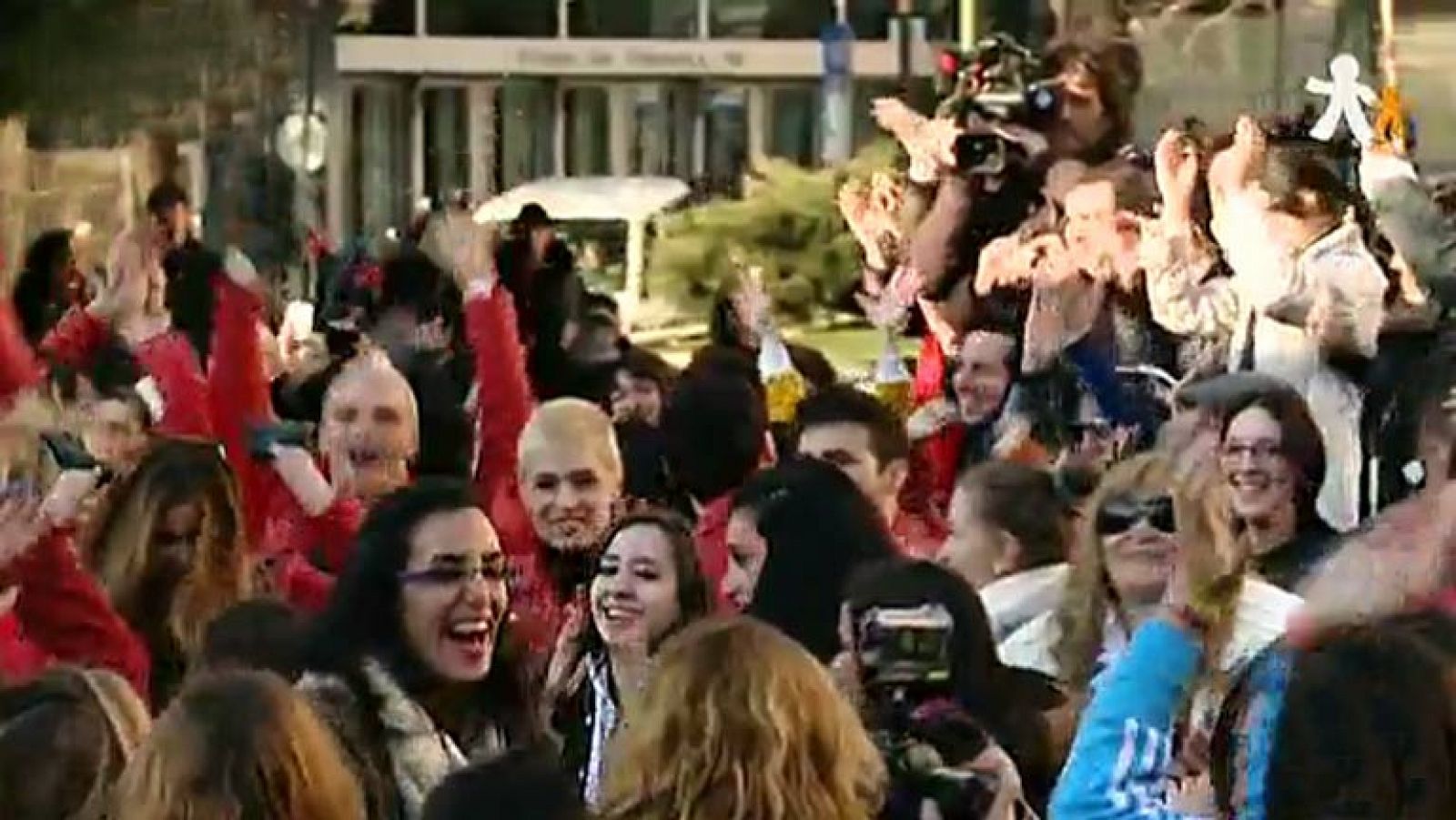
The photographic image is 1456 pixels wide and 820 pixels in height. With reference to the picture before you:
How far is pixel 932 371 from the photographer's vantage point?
10781 millimetres

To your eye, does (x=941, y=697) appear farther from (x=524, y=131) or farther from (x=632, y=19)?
(x=632, y=19)

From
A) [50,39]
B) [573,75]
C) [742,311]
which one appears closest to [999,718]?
[742,311]

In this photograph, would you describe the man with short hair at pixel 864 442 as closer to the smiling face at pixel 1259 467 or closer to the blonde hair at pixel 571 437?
the blonde hair at pixel 571 437

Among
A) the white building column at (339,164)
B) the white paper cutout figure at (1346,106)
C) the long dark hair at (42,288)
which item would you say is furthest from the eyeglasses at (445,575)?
the white building column at (339,164)

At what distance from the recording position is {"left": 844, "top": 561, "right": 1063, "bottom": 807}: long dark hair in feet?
16.4

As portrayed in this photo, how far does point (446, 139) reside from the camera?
3950cm

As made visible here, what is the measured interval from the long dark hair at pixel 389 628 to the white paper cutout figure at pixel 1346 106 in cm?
620

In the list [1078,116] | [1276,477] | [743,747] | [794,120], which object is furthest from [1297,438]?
[794,120]

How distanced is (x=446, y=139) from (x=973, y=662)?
34848mm

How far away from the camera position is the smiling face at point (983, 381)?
9023mm

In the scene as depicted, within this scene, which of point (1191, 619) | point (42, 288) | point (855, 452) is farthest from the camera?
point (42, 288)

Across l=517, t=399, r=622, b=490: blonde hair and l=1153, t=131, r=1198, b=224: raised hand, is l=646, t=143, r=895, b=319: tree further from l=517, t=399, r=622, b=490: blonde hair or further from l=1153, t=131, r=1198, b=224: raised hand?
l=517, t=399, r=622, b=490: blonde hair

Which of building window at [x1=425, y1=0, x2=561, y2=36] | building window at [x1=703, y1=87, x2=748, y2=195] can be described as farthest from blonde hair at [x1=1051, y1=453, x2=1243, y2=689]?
building window at [x1=425, y1=0, x2=561, y2=36]

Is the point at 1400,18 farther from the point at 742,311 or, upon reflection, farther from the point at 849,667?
the point at 849,667
